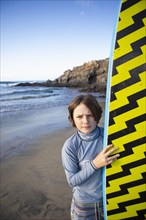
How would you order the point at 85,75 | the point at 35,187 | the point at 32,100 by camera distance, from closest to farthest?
the point at 35,187
the point at 32,100
the point at 85,75

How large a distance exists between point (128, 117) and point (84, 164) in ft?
1.47

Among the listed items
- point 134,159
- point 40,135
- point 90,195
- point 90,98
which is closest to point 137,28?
point 90,98

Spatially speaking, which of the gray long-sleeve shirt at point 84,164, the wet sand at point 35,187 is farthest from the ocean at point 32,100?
the gray long-sleeve shirt at point 84,164

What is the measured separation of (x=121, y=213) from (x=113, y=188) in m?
0.21

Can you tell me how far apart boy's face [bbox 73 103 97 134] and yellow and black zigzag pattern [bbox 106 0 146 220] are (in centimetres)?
15

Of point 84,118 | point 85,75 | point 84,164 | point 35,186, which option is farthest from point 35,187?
point 85,75

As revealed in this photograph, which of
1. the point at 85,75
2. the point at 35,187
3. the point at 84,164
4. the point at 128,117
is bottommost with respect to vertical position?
the point at 35,187

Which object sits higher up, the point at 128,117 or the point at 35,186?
the point at 128,117

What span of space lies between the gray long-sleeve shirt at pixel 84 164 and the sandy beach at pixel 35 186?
5.23 ft

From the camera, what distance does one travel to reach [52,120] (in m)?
8.27

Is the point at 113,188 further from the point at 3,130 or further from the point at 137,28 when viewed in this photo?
the point at 3,130

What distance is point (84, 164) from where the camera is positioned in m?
1.29

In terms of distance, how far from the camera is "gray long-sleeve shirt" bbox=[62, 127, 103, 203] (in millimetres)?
1248

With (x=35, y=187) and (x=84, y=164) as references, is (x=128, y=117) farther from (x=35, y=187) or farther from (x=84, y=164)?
(x=35, y=187)
